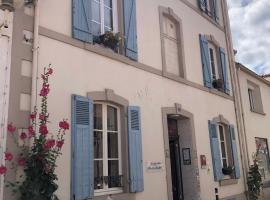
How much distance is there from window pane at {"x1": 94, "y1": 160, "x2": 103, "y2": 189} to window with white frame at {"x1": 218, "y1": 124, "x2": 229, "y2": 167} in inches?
226

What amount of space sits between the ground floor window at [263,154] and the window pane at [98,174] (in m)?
8.48

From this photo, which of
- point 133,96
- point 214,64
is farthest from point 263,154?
point 133,96

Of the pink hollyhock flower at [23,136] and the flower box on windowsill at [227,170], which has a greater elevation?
the pink hollyhock flower at [23,136]

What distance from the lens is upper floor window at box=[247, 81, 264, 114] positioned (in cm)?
1499

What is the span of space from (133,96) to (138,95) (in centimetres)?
19

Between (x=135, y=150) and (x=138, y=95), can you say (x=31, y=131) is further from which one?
(x=138, y=95)

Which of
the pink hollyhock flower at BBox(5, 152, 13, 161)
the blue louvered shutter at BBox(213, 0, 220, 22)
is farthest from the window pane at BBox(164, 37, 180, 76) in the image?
the pink hollyhock flower at BBox(5, 152, 13, 161)

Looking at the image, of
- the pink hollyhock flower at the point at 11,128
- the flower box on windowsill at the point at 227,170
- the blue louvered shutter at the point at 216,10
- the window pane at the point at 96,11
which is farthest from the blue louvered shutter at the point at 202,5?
the pink hollyhock flower at the point at 11,128

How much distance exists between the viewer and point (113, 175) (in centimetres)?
714

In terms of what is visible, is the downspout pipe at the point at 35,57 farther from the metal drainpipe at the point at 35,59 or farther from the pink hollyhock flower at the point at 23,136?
the pink hollyhock flower at the point at 23,136

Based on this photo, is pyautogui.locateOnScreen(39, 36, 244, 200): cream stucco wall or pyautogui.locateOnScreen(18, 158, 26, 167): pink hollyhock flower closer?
pyautogui.locateOnScreen(18, 158, 26, 167): pink hollyhock flower

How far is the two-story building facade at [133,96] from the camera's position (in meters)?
6.11

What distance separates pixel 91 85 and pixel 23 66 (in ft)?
4.92

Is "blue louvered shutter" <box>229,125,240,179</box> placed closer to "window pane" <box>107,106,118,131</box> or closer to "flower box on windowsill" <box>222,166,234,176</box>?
"flower box on windowsill" <box>222,166,234,176</box>
